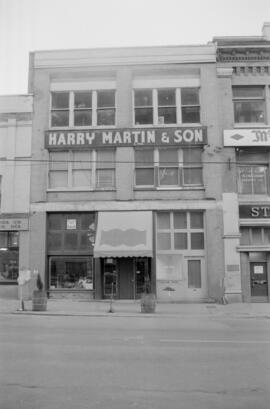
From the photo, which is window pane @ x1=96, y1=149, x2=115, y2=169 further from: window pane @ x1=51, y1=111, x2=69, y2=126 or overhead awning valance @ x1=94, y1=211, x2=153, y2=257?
overhead awning valance @ x1=94, y1=211, x2=153, y2=257

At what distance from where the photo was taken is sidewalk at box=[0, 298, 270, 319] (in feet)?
58.7

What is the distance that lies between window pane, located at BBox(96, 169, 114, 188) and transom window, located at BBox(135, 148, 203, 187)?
4.10ft

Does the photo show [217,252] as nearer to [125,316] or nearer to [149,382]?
[125,316]

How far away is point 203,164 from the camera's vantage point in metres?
23.5

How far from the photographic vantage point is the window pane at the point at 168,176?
2370 cm

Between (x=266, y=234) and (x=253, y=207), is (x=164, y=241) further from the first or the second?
(x=266, y=234)

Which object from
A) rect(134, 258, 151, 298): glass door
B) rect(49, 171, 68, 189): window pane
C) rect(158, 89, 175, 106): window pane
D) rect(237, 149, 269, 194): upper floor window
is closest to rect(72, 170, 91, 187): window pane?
rect(49, 171, 68, 189): window pane

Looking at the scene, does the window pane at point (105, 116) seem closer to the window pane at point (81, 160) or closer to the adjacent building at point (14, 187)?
the window pane at point (81, 160)

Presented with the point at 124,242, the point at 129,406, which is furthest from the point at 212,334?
the point at 124,242

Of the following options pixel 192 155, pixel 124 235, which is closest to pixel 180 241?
pixel 124 235

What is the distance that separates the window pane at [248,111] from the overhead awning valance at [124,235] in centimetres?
682

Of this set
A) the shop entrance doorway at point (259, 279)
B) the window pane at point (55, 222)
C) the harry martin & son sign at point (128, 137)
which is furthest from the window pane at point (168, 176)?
the shop entrance doorway at point (259, 279)

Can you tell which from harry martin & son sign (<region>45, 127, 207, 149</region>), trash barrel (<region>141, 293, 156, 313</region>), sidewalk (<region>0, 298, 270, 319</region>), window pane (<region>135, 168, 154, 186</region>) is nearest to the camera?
sidewalk (<region>0, 298, 270, 319</region>)

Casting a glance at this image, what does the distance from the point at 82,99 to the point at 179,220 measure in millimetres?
7917
